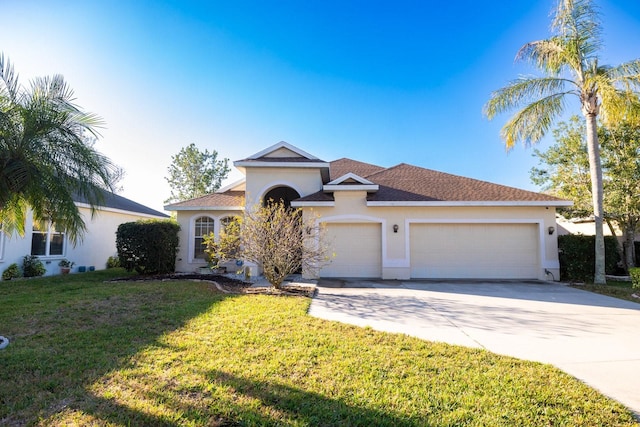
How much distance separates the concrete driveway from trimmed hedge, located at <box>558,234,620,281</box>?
2000mm

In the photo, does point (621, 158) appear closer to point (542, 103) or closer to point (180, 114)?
point (542, 103)

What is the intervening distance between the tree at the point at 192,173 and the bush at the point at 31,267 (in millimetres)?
20901

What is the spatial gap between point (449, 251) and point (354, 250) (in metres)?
4.17

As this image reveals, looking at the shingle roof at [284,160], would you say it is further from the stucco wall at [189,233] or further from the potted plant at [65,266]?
the potted plant at [65,266]

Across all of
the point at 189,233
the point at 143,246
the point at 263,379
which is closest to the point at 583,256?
the point at 263,379

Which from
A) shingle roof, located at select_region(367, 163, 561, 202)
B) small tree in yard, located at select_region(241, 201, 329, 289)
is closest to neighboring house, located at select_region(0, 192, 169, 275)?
small tree in yard, located at select_region(241, 201, 329, 289)

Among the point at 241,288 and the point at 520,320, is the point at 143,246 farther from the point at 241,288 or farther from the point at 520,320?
the point at 520,320

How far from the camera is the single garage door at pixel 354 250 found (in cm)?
1346

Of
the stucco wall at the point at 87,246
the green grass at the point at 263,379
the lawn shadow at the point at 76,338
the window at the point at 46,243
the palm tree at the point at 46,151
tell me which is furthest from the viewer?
the window at the point at 46,243

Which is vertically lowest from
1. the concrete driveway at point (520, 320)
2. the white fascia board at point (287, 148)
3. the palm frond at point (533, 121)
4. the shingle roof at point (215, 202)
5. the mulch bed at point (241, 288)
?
the concrete driveway at point (520, 320)

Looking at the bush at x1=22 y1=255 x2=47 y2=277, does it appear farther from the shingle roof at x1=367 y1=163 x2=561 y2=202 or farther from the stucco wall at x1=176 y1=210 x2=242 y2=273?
the shingle roof at x1=367 y1=163 x2=561 y2=202

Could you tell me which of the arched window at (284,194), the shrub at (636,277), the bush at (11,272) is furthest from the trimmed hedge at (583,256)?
the bush at (11,272)

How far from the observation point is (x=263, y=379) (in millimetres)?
3900

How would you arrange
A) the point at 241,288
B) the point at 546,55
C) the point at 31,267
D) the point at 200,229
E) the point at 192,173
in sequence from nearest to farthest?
the point at 241,288 < the point at 546,55 < the point at 31,267 < the point at 200,229 < the point at 192,173
